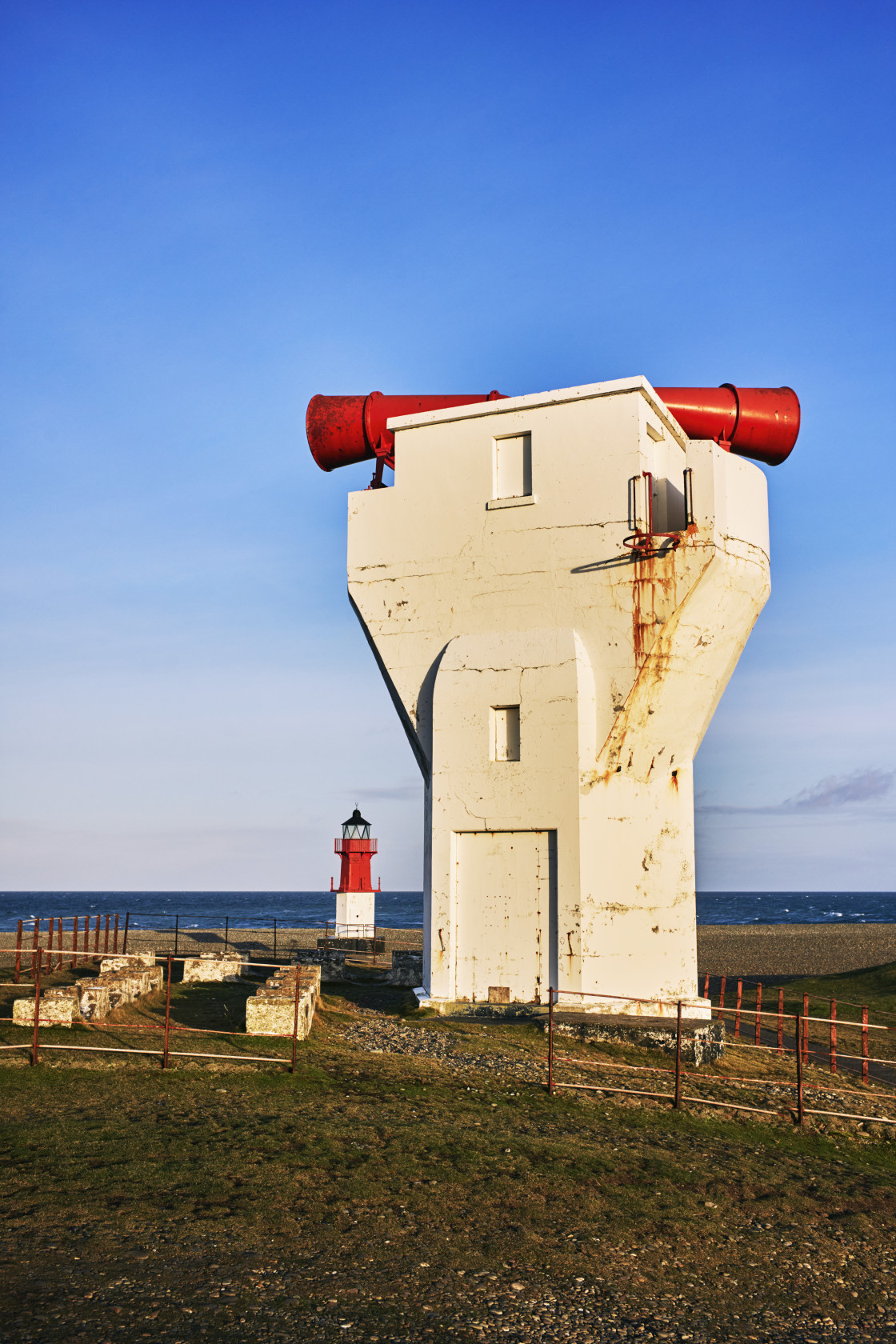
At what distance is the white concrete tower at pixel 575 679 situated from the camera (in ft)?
47.4

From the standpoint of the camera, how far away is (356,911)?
135ft

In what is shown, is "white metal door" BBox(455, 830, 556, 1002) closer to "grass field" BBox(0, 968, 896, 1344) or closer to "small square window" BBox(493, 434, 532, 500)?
"grass field" BBox(0, 968, 896, 1344)

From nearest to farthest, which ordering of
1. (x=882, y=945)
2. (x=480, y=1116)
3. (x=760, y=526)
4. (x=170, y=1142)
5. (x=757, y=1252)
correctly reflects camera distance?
(x=757, y=1252), (x=170, y=1142), (x=480, y=1116), (x=760, y=526), (x=882, y=945)

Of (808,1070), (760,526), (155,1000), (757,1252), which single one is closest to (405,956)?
(155,1000)

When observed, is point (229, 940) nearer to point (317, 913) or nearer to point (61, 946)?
point (61, 946)

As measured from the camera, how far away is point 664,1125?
10148mm

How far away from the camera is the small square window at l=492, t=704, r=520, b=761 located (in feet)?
50.0

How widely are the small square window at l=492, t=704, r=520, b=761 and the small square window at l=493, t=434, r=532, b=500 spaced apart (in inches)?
128

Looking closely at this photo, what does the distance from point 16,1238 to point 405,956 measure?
16348 mm

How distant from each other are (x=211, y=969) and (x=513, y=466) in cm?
1091

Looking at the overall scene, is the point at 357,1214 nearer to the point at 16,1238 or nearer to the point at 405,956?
the point at 16,1238

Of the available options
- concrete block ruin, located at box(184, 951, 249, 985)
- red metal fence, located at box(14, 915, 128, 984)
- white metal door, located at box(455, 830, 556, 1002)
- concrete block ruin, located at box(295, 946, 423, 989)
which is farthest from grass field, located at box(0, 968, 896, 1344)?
concrete block ruin, located at box(295, 946, 423, 989)

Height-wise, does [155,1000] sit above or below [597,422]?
below

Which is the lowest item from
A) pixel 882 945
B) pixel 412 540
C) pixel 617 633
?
pixel 882 945
